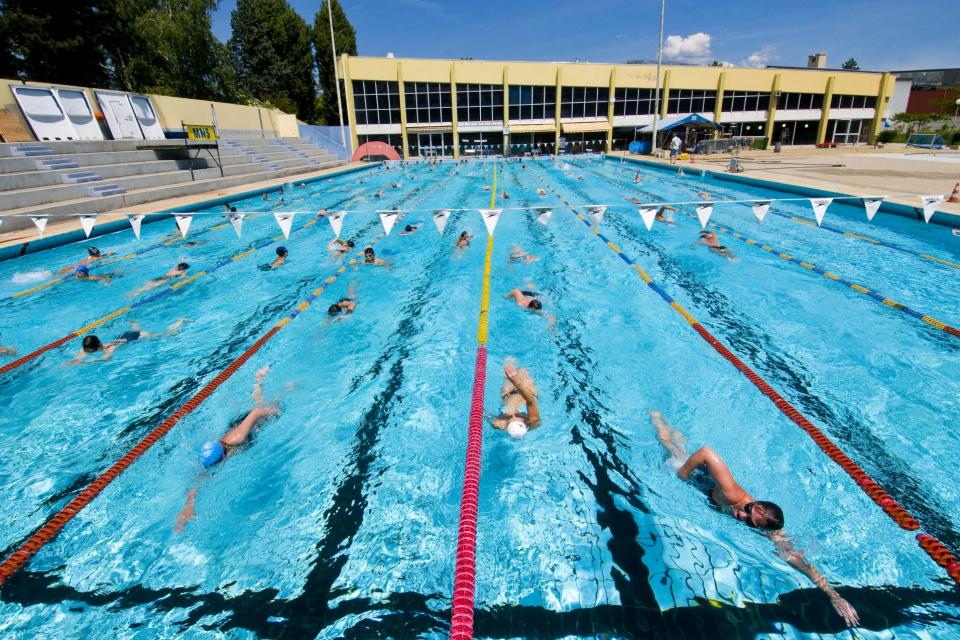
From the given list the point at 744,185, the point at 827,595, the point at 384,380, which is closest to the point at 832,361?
the point at 827,595

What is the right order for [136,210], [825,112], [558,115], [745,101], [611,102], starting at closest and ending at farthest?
[136,210] → [558,115] → [611,102] → [745,101] → [825,112]

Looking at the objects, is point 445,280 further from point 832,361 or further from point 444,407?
point 832,361

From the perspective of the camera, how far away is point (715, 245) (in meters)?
9.22

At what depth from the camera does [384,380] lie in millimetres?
5016

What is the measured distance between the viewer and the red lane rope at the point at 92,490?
9.14ft

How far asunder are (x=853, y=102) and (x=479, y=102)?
104 feet

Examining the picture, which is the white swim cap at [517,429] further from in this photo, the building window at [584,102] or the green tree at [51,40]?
the building window at [584,102]

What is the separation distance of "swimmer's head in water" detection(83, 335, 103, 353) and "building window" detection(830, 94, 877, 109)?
49.1 meters

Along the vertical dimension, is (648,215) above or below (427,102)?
below

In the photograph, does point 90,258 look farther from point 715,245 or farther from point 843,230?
point 843,230

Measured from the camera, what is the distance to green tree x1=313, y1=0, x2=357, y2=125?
3900cm

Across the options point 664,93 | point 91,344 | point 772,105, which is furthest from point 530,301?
point 772,105

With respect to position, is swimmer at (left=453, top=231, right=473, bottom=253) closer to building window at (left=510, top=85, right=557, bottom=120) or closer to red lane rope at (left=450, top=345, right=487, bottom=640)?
red lane rope at (left=450, top=345, right=487, bottom=640)

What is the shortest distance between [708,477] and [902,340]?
13.1 feet
